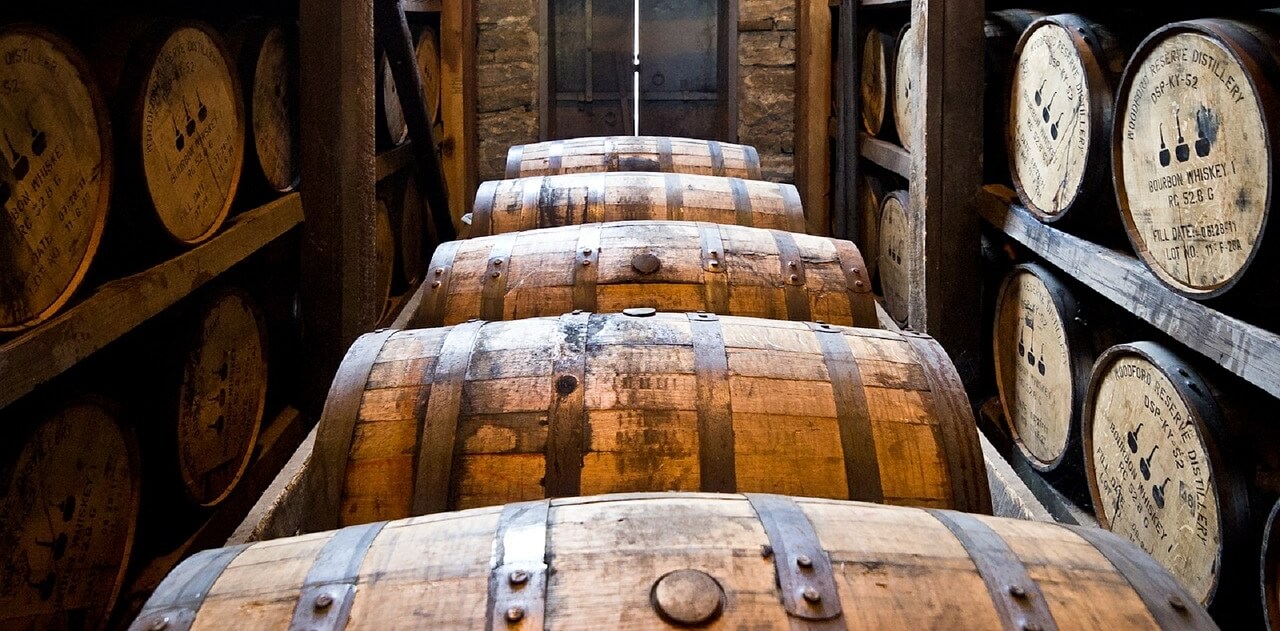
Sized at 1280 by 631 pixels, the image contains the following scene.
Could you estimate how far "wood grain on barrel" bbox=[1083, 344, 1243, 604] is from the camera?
256cm

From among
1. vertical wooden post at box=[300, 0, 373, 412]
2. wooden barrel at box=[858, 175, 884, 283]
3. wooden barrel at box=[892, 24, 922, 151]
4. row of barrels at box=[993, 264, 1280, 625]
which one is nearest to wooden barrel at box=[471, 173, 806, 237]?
vertical wooden post at box=[300, 0, 373, 412]

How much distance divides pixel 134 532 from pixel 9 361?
33.7 inches

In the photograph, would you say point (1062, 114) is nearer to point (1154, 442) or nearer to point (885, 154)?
point (1154, 442)

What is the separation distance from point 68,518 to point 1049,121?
3222 millimetres

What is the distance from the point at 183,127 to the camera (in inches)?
126

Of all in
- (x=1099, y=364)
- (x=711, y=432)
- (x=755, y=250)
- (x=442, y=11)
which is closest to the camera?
(x=711, y=432)

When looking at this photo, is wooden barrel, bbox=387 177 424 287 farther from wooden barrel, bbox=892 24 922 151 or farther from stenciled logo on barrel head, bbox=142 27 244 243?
wooden barrel, bbox=892 24 922 151

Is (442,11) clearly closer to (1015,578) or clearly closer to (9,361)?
(9,361)

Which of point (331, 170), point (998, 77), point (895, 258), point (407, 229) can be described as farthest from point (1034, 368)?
point (407, 229)

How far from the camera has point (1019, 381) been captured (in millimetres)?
4215

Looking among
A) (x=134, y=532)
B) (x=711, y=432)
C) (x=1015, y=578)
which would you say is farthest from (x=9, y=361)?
(x=1015, y=578)

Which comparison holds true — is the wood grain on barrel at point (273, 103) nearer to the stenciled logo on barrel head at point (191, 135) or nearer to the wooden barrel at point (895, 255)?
the stenciled logo on barrel head at point (191, 135)

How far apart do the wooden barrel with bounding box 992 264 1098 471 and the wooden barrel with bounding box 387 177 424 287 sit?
373 centimetres

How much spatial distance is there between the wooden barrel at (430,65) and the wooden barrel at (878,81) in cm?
295
